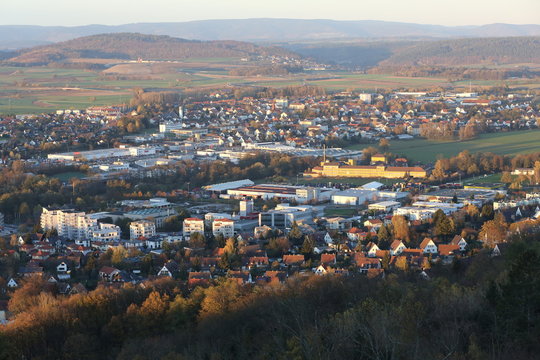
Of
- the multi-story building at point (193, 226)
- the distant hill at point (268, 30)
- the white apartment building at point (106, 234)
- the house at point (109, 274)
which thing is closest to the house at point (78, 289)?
the house at point (109, 274)

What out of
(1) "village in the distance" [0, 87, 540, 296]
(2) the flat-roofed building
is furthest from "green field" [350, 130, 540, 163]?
(2) the flat-roofed building

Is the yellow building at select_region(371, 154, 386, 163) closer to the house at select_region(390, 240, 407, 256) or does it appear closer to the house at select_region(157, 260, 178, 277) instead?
the house at select_region(390, 240, 407, 256)

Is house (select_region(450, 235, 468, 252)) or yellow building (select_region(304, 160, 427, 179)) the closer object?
house (select_region(450, 235, 468, 252))

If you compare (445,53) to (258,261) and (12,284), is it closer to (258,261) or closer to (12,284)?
(258,261)

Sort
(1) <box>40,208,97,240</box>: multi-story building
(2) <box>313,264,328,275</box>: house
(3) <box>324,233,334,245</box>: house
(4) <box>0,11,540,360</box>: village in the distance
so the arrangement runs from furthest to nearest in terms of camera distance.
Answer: (1) <box>40,208,97,240</box>: multi-story building < (3) <box>324,233,334,245</box>: house < (2) <box>313,264,328,275</box>: house < (4) <box>0,11,540,360</box>: village in the distance

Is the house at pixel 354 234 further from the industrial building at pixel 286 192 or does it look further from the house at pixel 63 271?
the house at pixel 63 271

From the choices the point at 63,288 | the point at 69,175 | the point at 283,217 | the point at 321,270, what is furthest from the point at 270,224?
the point at 69,175
